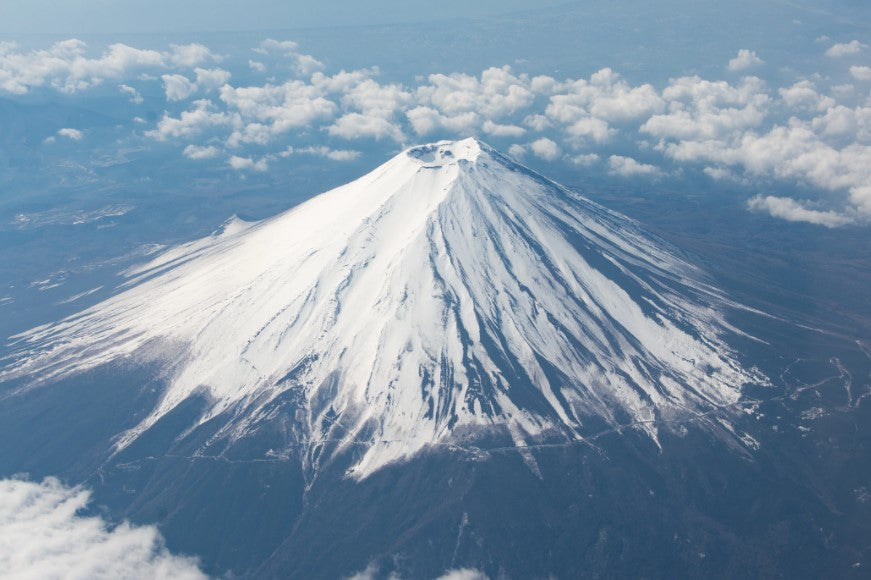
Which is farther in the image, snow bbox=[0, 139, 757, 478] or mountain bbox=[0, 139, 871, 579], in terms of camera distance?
snow bbox=[0, 139, 757, 478]

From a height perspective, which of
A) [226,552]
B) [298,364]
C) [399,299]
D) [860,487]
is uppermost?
[399,299]

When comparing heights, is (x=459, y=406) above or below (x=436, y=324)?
below

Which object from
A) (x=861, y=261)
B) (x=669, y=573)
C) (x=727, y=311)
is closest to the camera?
(x=669, y=573)

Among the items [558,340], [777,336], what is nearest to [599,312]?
[558,340]

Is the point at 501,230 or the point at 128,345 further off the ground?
the point at 501,230

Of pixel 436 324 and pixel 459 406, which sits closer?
pixel 459 406

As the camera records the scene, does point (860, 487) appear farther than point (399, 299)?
No

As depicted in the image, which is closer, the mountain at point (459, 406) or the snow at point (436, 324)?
the mountain at point (459, 406)

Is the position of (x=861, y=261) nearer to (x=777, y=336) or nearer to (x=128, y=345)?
(x=777, y=336)
